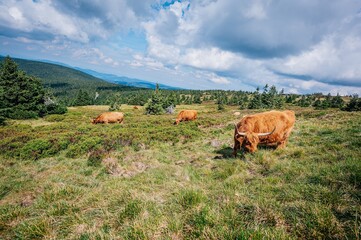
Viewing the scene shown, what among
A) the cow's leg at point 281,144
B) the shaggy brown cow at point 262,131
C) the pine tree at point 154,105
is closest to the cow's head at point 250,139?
the shaggy brown cow at point 262,131

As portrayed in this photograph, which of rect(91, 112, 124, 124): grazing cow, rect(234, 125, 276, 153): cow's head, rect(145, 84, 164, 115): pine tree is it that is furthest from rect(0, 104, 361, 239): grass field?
rect(145, 84, 164, 115): pine tree

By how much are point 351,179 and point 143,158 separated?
8.64m

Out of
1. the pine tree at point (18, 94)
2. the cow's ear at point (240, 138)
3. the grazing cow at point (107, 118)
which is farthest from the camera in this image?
the pine tree at point (18, 94)

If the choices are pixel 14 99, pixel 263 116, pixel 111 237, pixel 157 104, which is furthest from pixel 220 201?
pixel 157 104

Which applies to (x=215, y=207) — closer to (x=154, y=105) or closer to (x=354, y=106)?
(x=154, y=105)

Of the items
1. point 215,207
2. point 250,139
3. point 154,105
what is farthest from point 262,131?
point 154,105

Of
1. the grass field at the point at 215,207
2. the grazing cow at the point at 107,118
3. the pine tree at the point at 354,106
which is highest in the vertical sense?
the pine tree at the point at 354,106

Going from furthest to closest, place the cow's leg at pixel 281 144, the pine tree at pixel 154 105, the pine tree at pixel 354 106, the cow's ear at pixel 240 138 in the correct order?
the pine tree at pixel 154 105, the pine tree at pixel 354 106, the cow's leg at pixel 281 144, the cow's ear at pixel 240 138

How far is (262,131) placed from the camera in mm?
8672

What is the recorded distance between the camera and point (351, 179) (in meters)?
3.74

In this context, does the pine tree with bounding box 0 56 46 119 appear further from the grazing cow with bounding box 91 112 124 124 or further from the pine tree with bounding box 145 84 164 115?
the pine tree with bounding box 145 84 164 115

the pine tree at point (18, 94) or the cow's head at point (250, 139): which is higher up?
the cow's head at point (250, 139)

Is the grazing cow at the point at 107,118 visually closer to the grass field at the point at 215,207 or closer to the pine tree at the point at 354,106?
the grass field at the point at 215,207

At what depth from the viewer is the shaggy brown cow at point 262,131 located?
8.17 meters
